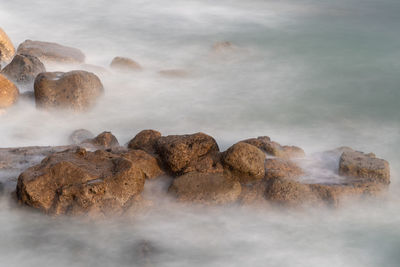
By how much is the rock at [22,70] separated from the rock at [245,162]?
4963 millimetres

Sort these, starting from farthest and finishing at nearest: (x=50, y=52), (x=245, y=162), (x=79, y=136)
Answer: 1. (x=50, y=52)
2. (x=79, y=136)
3. (x=245, y=162)

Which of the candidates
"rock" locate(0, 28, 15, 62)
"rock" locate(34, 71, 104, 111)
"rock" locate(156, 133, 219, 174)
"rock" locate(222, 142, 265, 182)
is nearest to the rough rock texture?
"rock" locate(222, 142, 265, 182)

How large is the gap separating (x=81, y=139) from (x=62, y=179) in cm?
222

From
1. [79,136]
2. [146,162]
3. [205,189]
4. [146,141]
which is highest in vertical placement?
[146,141]

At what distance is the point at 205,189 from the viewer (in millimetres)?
5684

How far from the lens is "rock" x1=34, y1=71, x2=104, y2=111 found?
823 cm

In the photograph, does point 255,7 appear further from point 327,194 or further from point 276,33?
point 327,194

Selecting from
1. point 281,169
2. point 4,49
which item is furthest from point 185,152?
point 4,49

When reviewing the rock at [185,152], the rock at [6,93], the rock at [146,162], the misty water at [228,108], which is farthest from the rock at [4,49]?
the rock at [185,152]

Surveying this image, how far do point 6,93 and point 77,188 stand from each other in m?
3.78

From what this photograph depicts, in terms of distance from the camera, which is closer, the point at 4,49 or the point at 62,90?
the point at 62,90

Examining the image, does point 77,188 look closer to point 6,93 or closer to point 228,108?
point 6,93

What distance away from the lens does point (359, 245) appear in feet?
17.9

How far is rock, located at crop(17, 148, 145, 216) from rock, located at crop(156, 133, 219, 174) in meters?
0.56
